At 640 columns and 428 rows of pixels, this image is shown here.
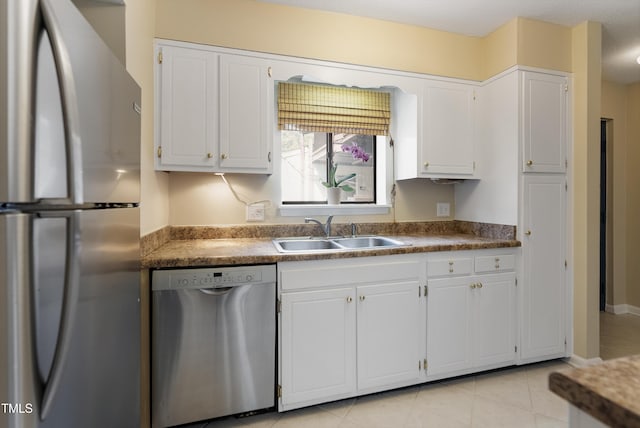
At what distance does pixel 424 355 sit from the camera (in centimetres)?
209

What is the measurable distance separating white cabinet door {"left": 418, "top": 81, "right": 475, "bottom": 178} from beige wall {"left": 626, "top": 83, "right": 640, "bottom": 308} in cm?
233

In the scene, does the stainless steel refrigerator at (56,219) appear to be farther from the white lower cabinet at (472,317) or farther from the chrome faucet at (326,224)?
the white lower cabinet at (472,317)

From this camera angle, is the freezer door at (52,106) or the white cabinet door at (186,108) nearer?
the freezer door at (52,106)

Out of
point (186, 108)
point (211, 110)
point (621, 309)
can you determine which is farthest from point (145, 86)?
point (621, 309)

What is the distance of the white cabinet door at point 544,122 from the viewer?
2.36 meters

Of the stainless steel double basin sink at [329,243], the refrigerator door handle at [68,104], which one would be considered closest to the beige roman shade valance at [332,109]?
the stainless steel double basin sink at [329,243]

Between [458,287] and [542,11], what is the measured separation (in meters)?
2.02

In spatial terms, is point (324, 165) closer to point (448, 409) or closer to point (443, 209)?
point (443, 209)

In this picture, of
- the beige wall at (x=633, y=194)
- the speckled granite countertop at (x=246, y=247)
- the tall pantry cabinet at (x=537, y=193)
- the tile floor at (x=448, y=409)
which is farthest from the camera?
the beige wall at (x=633, y=194)

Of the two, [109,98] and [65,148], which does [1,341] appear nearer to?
[65,148]

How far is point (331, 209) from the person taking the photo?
2623 millimetres

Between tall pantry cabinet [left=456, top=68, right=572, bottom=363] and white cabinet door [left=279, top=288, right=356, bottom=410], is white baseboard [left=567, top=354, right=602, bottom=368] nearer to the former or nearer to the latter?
tall pantry cabinet [left=456, top=68, right=572, bottom=363]

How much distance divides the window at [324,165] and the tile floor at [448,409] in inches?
58.5

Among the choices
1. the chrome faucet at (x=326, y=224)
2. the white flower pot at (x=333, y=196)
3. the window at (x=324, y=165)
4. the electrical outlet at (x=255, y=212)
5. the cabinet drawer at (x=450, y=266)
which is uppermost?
the window at (x=324, y=165)
